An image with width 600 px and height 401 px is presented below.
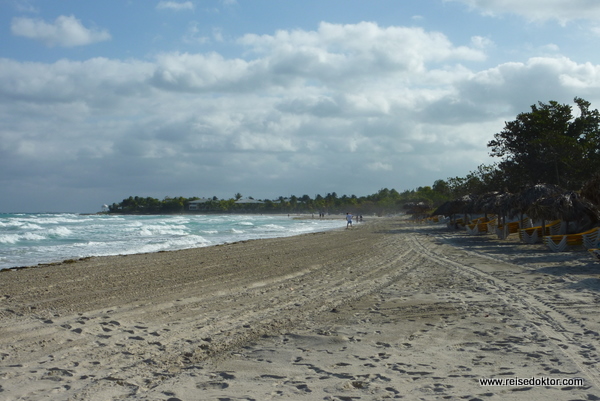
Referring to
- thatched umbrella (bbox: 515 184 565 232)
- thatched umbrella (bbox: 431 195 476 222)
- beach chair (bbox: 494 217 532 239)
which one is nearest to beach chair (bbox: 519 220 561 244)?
thatched umbrella (bbox: 515 184 565 232)

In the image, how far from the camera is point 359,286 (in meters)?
7.96

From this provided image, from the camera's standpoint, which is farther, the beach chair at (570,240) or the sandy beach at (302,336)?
the beach chair at (570,240)

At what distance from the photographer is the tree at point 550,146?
25.5m

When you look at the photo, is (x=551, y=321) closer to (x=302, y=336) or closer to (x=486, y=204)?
(x=302, y=336)

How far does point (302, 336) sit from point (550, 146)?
24947 mm

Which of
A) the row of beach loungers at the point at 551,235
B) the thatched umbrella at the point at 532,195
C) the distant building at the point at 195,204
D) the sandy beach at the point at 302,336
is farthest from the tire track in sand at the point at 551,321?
the distant building at the point at 195,204

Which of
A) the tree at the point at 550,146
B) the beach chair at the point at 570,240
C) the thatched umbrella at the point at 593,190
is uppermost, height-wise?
the tree at the point at 550,146

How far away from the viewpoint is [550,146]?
25.6 meters

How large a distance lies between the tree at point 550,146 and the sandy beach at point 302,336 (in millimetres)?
18524

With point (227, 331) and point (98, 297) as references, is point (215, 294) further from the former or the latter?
point (227, 331)

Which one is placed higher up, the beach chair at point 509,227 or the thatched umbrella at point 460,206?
the thatched umbrella at point 460,206

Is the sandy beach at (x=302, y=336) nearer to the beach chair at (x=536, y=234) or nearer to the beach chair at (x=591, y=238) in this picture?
the beach chair at (x=591, y=238)

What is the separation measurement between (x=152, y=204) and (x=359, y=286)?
139 m

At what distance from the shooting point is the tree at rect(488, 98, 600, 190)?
2550 cm
